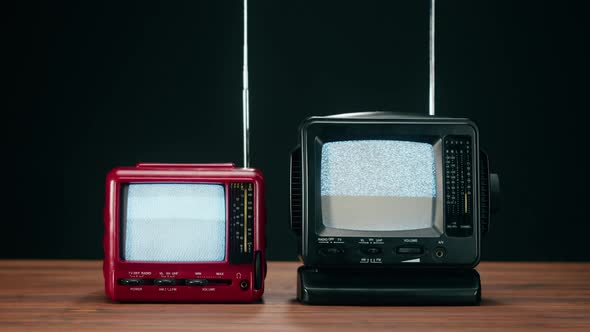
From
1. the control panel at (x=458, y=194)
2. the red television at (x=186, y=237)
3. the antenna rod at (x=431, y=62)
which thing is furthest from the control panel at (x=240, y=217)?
the antenna rod at (x=431, y=62)

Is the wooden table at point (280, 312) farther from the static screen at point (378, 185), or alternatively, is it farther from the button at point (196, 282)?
the static screen at point (378, 185)

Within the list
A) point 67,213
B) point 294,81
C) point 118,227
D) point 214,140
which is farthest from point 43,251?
point 118,227

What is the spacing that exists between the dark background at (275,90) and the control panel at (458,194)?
3.78 feet

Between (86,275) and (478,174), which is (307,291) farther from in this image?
(86,275)

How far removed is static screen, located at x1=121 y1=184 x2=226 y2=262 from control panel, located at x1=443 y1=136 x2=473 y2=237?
1.44 ft

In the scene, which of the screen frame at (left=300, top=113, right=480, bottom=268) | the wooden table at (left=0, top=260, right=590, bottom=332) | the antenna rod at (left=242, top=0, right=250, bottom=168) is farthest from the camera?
the antenna rod at (left=242, top=0, right=250, bottom=168)

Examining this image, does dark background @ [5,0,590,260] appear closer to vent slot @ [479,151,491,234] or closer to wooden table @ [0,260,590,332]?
wooden table @ [0,260,590,332]

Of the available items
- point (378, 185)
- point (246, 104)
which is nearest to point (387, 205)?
point (378, 185)

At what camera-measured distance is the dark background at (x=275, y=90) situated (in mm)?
2850

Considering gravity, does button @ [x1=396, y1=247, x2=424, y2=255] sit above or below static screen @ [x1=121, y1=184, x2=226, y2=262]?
below

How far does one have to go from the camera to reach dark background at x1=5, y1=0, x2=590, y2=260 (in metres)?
2.85

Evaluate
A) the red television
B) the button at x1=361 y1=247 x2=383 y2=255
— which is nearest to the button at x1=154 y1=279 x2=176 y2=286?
the red television

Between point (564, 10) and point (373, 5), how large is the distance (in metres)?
0.63

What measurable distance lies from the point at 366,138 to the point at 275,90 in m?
1.17
